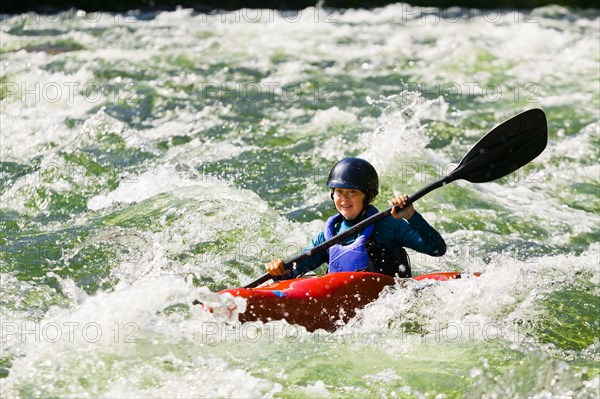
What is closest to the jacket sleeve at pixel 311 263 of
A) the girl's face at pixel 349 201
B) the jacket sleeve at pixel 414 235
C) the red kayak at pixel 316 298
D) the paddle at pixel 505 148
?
the girl's face at pixel 349 201

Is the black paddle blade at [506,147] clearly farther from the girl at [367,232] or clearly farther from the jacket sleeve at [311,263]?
the jacket sleeve at [311,263]

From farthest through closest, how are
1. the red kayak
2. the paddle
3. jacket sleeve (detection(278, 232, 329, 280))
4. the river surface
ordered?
the paddle
jacket sleeve (detection(278, 232, 329, 280))
the red kayak
the river surface

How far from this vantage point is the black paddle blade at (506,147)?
5352mm

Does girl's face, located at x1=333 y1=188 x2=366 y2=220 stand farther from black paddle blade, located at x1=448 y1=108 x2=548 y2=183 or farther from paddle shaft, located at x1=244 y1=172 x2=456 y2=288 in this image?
black paddle blade, located at x1=448 y1=108 x2=548 y2=183

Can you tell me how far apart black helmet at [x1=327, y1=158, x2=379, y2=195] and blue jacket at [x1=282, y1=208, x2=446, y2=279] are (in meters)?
0.23

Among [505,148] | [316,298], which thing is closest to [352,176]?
[316,298]

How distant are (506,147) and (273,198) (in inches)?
97.0

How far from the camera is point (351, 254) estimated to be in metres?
4.96

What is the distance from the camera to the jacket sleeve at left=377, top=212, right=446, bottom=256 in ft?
16.1

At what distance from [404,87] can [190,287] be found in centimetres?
687

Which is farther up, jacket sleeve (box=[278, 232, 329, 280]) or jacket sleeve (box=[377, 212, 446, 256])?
jacket sleeve (box=[377, 212, 446, 256])

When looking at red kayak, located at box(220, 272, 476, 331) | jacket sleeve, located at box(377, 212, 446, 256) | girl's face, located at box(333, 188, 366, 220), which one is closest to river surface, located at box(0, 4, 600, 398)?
red kayak, located at box(220, 272, 476, 331)

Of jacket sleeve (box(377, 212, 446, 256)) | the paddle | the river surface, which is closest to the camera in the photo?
the river surface

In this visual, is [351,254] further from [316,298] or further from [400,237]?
[316,298]
